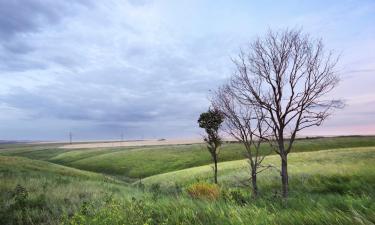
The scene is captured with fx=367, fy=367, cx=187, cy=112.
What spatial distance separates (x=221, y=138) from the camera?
38.0m

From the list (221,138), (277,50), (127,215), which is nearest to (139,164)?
(221,138)

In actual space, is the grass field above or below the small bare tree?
below

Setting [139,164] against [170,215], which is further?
[139,164]

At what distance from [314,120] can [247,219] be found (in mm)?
18141

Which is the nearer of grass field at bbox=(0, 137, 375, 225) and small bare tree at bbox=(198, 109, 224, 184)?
grass field at bbox=(0, 137, 375, 225)

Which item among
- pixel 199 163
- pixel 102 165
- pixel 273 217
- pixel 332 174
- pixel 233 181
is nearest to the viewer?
pixel 273 217

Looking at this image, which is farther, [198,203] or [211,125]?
[211,125]

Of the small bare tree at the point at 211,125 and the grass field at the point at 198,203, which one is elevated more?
the small bare tree at the point at 211,125

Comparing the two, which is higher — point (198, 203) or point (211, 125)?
point (211, 125)

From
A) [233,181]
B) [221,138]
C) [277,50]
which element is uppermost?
[277,50]

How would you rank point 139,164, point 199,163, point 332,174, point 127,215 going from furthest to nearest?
point 139,164
point 199,163
point 332,174
point 127,215

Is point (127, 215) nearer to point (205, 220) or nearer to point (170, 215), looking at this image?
point (170, 215)

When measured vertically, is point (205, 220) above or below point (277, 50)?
below

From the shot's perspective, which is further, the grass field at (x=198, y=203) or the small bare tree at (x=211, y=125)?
the small bare tree at (x=211, y=125)
